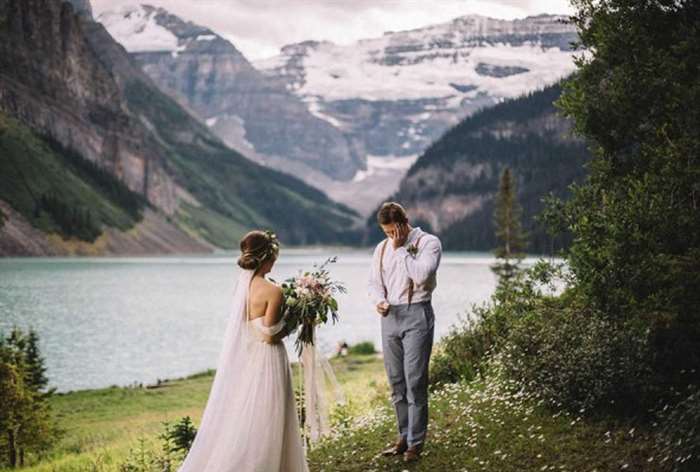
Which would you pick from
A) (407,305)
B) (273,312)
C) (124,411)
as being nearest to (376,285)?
(407,305)

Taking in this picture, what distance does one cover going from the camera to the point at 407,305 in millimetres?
11102

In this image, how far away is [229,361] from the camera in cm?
1014

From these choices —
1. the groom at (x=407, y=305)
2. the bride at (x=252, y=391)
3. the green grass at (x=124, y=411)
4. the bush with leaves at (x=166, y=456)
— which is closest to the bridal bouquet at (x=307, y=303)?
the bride at (x=252, y=391)

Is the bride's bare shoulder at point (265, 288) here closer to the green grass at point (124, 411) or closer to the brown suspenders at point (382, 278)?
the brown suspenders at point (382, 278)

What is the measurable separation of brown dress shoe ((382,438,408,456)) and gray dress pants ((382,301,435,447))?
0.23m

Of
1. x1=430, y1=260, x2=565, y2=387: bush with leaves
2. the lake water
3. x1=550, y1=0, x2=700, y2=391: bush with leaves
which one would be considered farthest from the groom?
the lake water

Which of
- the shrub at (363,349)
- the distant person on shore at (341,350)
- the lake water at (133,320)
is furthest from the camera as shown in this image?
the lake water at (133,320)

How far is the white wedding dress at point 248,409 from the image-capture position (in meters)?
9.87

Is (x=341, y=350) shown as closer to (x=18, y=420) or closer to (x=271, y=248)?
(x=18, y=420)

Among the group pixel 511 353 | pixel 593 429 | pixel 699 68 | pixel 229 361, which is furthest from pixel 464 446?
pixel 699 68

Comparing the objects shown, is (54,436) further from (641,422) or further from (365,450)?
(641,422)

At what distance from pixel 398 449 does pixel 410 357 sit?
67.1 inches

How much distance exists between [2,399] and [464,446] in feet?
45.9

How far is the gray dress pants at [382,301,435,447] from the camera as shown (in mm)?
11023
